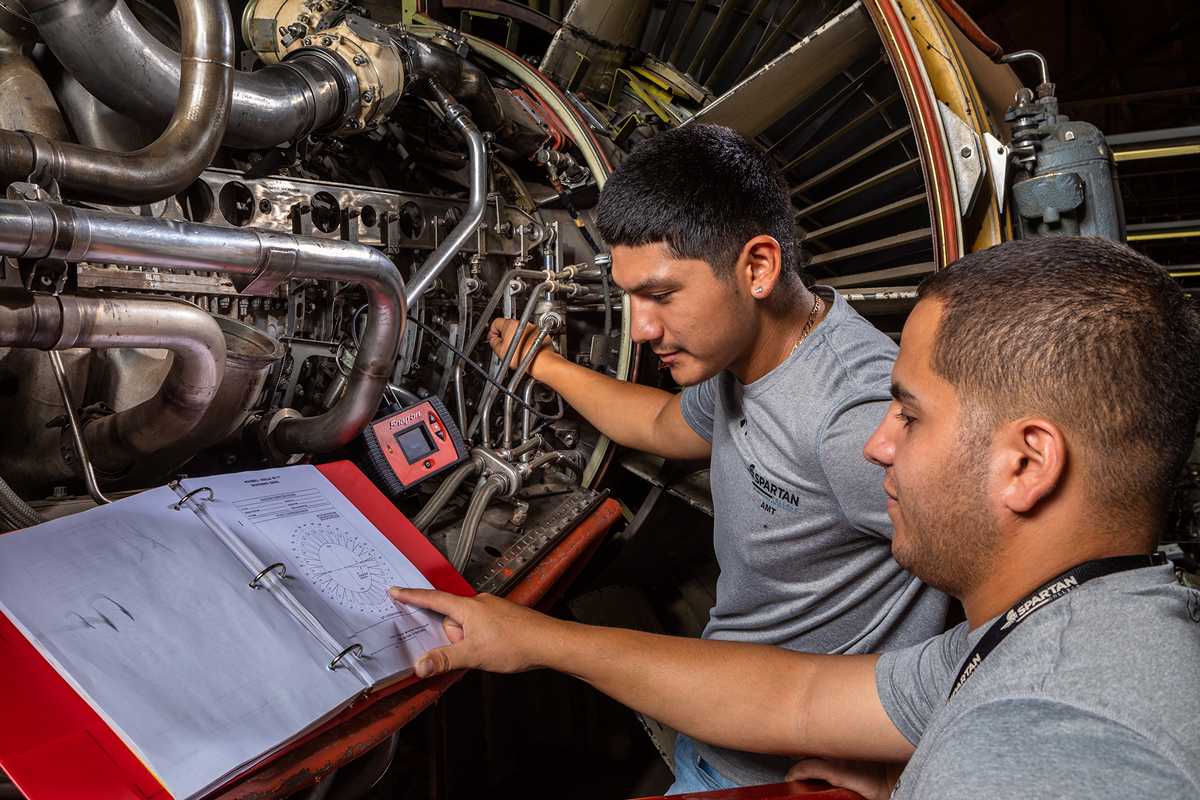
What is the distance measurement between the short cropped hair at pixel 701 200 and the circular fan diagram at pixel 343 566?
703 mm

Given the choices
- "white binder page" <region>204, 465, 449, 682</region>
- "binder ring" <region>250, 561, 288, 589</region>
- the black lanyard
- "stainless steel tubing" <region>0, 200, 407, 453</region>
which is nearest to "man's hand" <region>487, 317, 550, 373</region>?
"stainless steel tubing" <region>0, 200, 407, 453</region>

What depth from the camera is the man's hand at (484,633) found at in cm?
126

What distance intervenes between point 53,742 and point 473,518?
1130mm

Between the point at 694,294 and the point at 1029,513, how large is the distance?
0.77 meters

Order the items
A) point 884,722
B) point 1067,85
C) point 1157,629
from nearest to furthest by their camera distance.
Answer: point 1157,629 < point 884,722 < point 1067,85

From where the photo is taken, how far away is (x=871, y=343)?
1.42 metres

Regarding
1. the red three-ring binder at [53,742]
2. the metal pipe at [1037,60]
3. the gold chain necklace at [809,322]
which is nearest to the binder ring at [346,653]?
the red three-ring binder at [53,742]

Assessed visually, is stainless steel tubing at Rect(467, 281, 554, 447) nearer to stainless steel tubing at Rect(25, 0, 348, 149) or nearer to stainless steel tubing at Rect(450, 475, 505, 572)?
stainless steel tubing at Rect(450, 475, 505, 572)

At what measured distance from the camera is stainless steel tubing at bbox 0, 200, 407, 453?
1.14 metres

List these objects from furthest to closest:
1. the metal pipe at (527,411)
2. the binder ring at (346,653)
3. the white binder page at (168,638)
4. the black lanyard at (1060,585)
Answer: the metal pipe at (527,411)
the binder ring at (346,653)
the white binder page at (168,638)
the black lanyard at (1060,585)

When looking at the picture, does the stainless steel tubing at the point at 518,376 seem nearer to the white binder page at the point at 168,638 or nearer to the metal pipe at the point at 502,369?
the metal pipe at the point at 502,369

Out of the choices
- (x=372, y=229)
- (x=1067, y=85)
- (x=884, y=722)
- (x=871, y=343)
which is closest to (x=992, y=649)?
(x=884, y=722)

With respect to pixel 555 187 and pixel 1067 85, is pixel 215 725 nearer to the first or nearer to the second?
pixel 555 187

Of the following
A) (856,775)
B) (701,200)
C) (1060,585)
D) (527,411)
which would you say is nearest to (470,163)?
(527,411)
